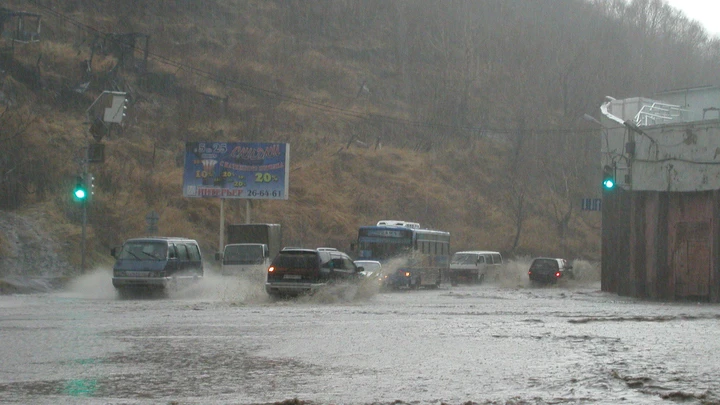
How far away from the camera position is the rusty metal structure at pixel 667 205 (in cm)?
3272

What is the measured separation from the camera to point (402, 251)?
44.9 meters

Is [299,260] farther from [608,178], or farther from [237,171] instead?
[237,171]

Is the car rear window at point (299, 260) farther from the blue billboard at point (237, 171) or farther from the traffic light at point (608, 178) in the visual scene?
the blue billboard at point (237, 171)

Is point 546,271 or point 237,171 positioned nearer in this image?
point 237,171

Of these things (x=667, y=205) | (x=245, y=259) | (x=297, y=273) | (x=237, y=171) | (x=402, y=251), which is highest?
(x=237, y=171)

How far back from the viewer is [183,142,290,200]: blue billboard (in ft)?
152

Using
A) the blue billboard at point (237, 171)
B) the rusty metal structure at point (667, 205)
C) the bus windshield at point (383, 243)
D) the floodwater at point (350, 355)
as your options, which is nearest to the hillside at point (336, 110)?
the blue billboard at point (237, 171)

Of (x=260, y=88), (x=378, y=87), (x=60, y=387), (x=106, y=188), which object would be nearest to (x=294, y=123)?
(x=260, y=88)

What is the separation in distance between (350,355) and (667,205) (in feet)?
75.6

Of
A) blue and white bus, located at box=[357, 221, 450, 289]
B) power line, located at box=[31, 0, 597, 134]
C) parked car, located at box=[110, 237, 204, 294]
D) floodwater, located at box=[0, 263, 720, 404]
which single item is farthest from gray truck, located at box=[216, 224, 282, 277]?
power line, located at box=[31, 0, 597, 134]

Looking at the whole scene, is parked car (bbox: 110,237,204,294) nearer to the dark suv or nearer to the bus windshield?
the dark suv

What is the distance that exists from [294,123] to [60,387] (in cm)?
6431

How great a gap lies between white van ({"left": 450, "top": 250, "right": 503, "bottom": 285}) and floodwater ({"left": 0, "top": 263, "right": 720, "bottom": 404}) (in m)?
24.9

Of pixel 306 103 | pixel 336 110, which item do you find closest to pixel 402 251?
pixel 306 103
